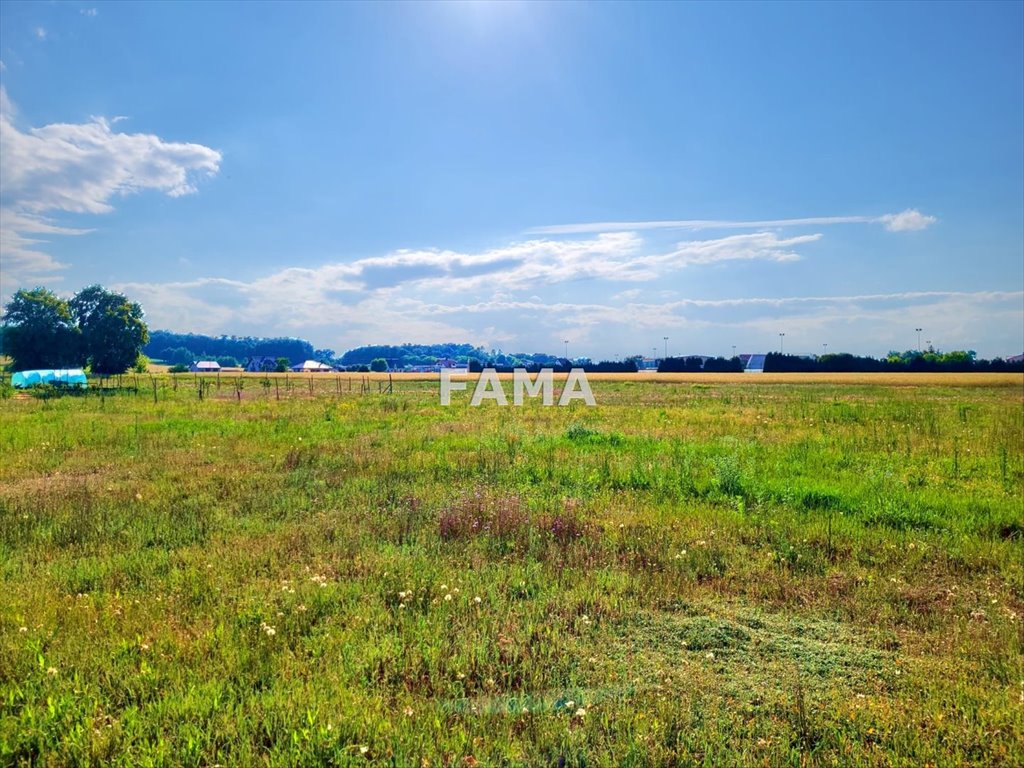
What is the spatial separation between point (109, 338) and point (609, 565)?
213 feet

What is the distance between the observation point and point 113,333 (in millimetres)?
54500

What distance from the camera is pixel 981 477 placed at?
34.1 feet

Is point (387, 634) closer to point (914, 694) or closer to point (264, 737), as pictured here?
point (264, 737)

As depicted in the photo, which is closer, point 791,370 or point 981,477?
point 981,477

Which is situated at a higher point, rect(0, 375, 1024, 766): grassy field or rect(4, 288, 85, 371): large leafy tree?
rect(4, 288, 85, 371): large leafy tree

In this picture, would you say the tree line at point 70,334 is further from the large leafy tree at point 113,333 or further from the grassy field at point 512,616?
the grassy field at point 512,616

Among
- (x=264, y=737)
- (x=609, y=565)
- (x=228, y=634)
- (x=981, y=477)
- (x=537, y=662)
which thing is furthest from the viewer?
(x=981, y=477)

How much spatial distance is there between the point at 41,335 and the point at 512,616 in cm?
7084

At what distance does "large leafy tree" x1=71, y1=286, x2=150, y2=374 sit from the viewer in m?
54.3

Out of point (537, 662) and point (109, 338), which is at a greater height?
point (109, 338)

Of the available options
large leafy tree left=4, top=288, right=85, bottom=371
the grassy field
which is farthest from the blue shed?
the grassy field

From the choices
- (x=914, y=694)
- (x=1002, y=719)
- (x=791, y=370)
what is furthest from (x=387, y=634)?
(x=791, y=370)

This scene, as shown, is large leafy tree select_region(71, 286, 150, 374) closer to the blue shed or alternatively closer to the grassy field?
the blue shed

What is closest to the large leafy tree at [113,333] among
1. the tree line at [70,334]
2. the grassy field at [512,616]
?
the tree line at [70,334]
